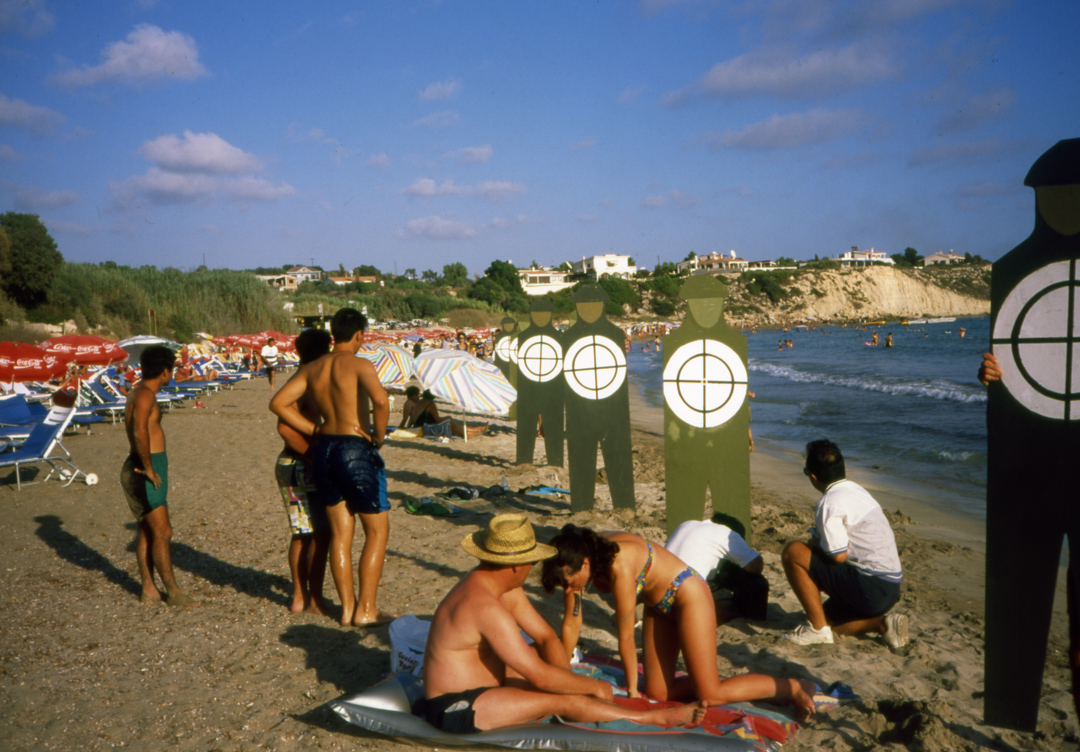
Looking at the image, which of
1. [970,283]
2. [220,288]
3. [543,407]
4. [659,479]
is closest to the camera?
[543,407]

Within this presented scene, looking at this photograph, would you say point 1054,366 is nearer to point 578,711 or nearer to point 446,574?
point 578,711

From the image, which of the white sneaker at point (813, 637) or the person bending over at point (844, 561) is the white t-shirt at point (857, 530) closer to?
the person bending over at point (844, 561)

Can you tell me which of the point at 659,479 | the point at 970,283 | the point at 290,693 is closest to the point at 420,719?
the point at 290,693

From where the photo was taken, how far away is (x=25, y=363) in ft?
42.7

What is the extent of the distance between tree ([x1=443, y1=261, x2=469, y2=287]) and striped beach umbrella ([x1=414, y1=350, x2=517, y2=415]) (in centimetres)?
8198

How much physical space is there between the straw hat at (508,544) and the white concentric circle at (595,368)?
4.03 meters

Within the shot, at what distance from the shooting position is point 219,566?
5348mm

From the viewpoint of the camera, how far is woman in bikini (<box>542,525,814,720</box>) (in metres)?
2.82

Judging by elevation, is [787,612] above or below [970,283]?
below

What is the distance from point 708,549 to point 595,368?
2.97 metres

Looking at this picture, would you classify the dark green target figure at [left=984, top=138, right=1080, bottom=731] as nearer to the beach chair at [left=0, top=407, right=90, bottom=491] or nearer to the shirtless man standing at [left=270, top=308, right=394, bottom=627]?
the shirtless man standing at [left=270, top=308, right=394, bottom=627]

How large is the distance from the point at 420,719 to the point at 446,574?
2357mm

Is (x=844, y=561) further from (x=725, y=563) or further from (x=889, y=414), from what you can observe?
(x=889, y=414)

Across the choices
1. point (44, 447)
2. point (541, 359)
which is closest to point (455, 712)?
point (541, 359)
